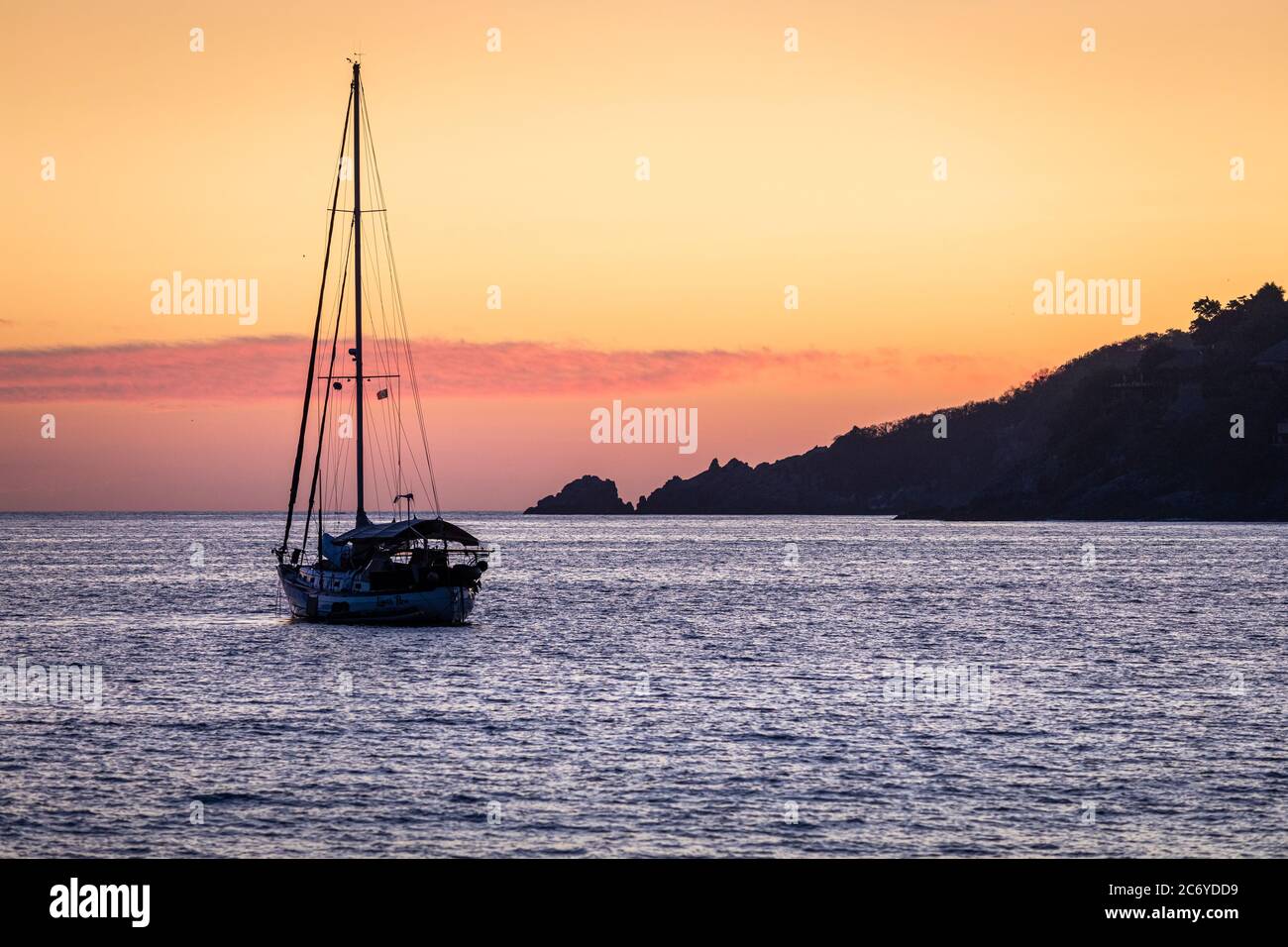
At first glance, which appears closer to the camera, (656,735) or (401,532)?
(656,735)

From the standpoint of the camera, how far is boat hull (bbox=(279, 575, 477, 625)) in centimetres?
5872

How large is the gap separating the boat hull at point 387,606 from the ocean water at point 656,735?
1005 millimetres

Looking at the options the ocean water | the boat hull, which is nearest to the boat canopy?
the boat hull

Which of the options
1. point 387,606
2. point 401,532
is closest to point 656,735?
point 401,532

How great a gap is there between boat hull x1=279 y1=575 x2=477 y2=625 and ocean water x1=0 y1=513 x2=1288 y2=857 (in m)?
1.00

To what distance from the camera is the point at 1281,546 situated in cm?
16250

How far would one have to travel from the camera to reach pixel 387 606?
5866 cm

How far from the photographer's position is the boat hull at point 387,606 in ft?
193

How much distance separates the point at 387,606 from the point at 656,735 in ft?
91.5

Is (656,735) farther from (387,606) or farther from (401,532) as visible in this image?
(387,606)

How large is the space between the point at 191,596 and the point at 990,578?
63.6 metres

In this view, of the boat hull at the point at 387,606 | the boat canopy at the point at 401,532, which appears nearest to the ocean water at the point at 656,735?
the boat hull at the point at 387,606

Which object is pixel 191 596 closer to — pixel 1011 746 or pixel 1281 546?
pixel 1011 746
